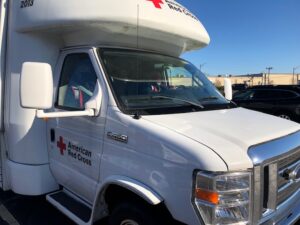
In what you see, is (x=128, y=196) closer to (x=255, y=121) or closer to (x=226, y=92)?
(x=255, y=121)

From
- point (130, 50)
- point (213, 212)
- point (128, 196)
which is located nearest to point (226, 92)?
point (130, 50)

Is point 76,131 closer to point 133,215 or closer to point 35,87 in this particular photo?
point 35,87

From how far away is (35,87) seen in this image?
118 inches

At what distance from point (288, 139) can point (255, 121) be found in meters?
0.38

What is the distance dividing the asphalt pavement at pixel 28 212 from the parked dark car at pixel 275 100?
9822mm

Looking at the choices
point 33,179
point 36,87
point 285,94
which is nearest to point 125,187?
point 36,87

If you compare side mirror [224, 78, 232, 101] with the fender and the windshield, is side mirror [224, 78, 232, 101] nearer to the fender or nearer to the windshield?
the windshield

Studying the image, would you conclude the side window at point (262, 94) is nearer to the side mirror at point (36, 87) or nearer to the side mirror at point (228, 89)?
the side mirror at point (228, 89)

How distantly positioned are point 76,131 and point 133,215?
3.69 feet

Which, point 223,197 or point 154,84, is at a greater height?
point 154,84

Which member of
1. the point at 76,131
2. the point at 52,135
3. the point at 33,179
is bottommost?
the point at 33,179

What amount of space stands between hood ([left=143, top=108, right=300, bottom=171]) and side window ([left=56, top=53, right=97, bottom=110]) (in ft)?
2.88

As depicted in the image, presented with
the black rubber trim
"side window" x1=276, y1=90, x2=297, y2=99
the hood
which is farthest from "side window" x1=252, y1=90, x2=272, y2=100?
the black rubber trim

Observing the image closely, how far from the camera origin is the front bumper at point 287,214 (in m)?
2.67
